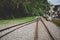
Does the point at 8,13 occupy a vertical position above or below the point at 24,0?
below

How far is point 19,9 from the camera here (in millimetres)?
23922

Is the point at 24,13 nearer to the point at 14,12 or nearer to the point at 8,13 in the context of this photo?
the point at 14,12

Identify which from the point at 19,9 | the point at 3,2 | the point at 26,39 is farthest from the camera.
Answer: the point at 19,9

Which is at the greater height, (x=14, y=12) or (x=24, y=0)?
(x=24, y=0)

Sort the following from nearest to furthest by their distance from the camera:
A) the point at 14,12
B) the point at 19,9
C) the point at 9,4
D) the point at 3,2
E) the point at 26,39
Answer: the point at 26,39
the point at 3,2
the point at 9,4
the point at 14,12
the point at 19,9

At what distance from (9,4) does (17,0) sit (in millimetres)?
1642

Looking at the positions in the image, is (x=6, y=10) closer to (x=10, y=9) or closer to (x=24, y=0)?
(x=10, y=9)

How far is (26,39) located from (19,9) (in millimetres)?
17885

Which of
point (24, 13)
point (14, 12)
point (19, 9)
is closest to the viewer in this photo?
point (14, 12)

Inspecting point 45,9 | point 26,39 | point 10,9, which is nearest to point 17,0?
point 10,9

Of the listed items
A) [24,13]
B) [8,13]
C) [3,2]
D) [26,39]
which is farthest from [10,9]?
[26,39]

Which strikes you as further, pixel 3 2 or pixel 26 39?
pixel 3 2

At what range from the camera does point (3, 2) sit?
763 inches

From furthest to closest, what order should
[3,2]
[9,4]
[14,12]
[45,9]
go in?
1. [45,9]
2. [14,12]
3. [9,4]
4. [3,2]
